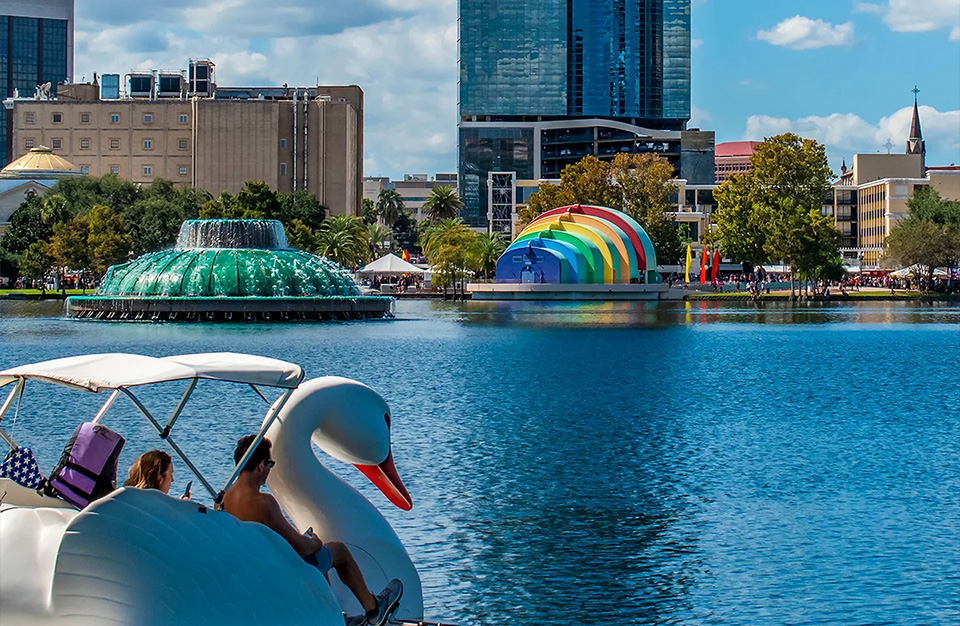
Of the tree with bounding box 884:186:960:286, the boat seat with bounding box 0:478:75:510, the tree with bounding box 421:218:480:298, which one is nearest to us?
the boat seat with bounding box 0:478:75:510

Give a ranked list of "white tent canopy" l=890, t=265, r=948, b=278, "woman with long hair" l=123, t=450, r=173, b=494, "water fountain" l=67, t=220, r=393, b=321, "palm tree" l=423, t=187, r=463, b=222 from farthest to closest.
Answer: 1. "palm tree" l=423, t=187, r=463, b=222
2. "white tent canopy" l=890, t=265, r=948, b=278
3. "water fountain" l=67, t=220, r=393, b=321
4. "woman with long hair" l=123, t=450, r=173, b=494

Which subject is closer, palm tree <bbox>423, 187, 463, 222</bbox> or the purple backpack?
the purple backpack

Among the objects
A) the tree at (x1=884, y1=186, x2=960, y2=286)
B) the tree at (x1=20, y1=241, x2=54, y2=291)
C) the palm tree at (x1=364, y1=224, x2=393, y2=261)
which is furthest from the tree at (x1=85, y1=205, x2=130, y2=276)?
the tree at (x1=884, y1=186, x2=960, y2=286)

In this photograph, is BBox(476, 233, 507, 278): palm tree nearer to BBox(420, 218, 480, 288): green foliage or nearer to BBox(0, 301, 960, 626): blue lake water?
BBox(420, 218, 480, 288): green foliage

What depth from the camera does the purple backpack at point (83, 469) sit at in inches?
375

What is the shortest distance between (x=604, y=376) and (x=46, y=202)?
8733 cm

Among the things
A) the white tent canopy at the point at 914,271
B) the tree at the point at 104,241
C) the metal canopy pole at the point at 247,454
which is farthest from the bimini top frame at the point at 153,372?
the white tent canopy at the point at 914,271

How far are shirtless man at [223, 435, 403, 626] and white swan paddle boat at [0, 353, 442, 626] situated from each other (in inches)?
3.7

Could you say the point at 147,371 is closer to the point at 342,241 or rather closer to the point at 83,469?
the point at 83,469

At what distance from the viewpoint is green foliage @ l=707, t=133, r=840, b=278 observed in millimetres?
86438

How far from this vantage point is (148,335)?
163 feet

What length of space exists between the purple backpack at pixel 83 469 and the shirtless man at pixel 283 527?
2.85 ft

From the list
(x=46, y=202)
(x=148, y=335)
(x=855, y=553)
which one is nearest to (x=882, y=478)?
(x=855, y=553)

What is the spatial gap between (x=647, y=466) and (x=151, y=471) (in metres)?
12.3
